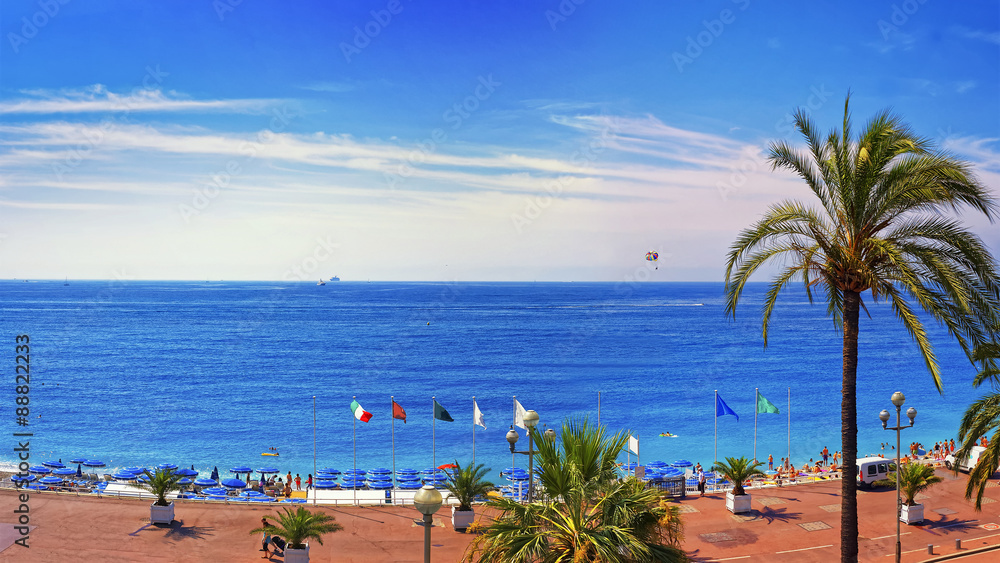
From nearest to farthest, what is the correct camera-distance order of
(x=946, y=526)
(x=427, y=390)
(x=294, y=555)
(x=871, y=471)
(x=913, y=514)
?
(x=294, y=555) → (x=946, y=526) → (x=913, y=514) → (x=871, y=471) → (x=427, y=390)

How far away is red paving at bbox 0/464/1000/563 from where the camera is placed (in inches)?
877

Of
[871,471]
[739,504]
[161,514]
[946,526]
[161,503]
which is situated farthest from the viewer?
[871,471]

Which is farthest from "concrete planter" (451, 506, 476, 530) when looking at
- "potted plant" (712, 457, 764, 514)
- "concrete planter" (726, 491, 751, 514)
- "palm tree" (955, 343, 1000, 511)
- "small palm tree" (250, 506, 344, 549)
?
"palm tree" (955, 343, 1000, 511)

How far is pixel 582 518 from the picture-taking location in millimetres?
10266

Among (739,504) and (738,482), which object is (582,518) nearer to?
(738,482)

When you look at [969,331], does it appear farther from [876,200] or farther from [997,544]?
[997,544]

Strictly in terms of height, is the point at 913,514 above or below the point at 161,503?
below

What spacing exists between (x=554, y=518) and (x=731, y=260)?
753 centimetres

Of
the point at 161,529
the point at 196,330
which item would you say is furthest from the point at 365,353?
the point at 161,529

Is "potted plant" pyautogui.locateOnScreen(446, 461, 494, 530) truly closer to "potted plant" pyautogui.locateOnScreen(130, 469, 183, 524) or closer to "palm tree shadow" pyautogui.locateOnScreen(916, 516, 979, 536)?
"potted plant" pyautogui.locateOnScreen(130, 469, 183, 524)

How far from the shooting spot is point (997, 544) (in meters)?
→ 23.0

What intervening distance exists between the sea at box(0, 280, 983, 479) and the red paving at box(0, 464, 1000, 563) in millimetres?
4537

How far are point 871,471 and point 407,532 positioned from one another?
2161 centimetres

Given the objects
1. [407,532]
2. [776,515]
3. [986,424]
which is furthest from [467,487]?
[986,424]
